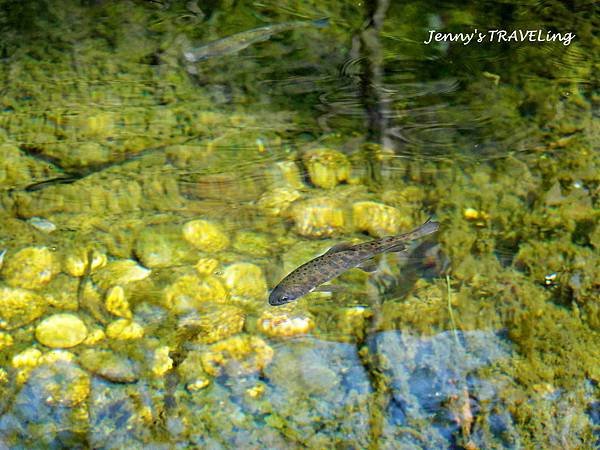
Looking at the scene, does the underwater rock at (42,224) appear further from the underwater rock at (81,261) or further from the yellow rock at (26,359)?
the yellow rock at (26,359)

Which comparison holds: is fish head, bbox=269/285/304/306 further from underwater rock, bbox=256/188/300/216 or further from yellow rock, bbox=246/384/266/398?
underwater rock, bbox=256/188/300/216

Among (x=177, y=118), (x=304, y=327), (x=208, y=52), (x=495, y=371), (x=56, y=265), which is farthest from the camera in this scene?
(x=208, y=52)

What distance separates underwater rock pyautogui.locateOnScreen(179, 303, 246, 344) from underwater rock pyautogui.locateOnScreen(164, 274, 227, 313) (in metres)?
0.06

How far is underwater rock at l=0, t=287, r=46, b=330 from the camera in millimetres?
4430

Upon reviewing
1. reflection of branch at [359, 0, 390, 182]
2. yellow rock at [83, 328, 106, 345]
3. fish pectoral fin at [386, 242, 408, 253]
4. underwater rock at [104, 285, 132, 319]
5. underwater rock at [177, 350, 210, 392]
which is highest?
reflection of branch at [359, 0, 390, 182]

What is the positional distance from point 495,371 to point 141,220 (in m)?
2.99

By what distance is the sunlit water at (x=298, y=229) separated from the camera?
3.94m

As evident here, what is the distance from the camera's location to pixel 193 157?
563 cm

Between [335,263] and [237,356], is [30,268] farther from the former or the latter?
[335,263]

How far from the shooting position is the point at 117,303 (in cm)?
455

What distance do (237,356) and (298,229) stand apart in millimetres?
1289

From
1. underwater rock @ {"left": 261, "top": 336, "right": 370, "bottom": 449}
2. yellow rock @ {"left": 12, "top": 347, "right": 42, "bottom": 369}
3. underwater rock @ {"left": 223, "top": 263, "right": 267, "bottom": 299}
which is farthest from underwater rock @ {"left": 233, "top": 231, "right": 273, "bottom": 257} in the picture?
yellow rock @ {"left": 12, "top": 347, "right": 42, "bottom": 369}

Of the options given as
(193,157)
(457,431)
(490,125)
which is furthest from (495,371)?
(193,157)

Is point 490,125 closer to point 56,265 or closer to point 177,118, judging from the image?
point 177,118
